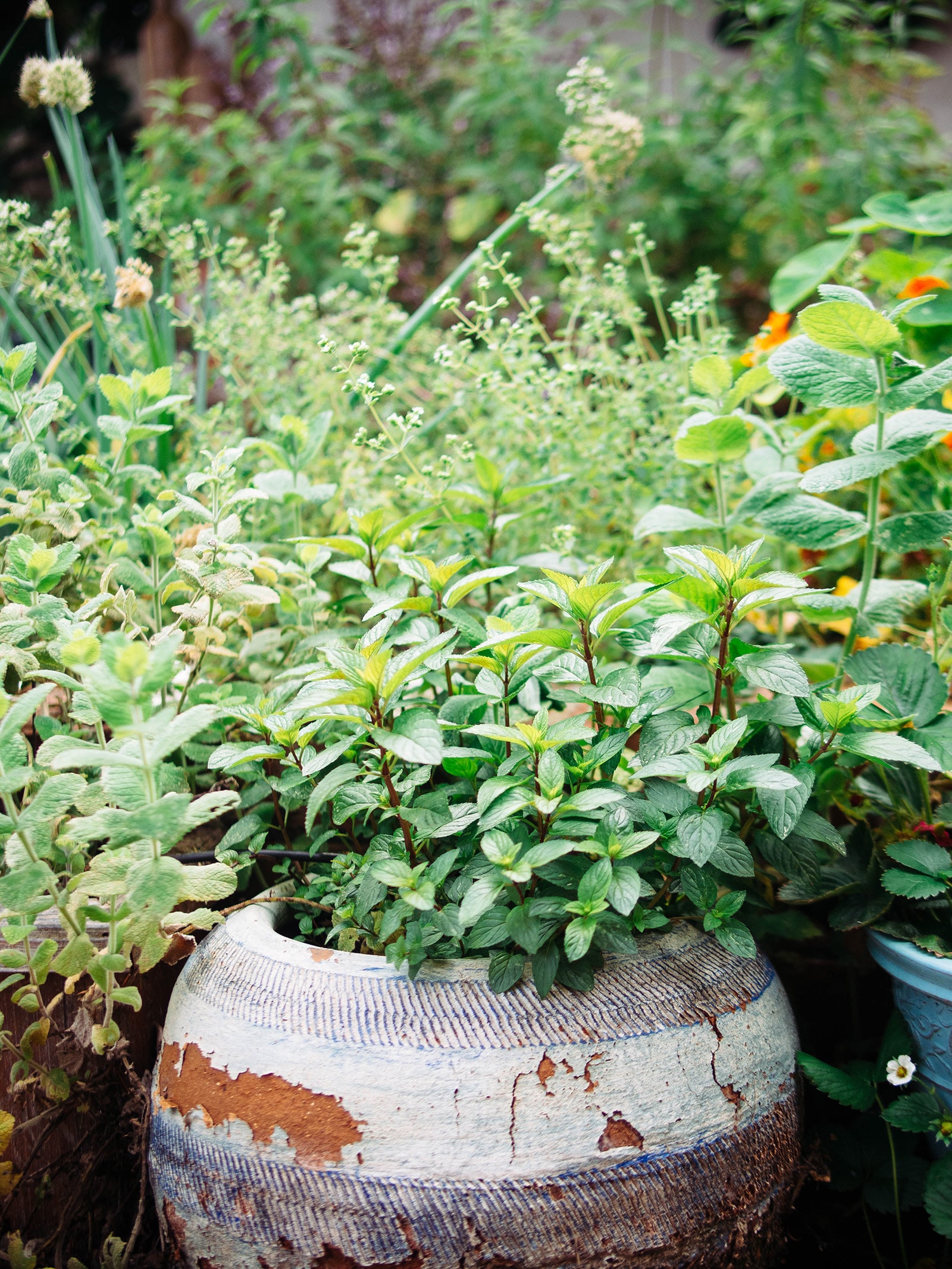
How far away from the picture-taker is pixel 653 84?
3.09 metres

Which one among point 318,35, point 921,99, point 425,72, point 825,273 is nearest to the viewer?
point 825,273

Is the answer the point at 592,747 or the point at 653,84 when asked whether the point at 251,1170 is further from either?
the point at 653,84

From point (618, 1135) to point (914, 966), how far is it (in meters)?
0.32

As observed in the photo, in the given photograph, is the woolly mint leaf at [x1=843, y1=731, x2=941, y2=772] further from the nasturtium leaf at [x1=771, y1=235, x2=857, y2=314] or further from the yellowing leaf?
the yellowing leaf

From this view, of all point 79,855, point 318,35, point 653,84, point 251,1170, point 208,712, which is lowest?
point 251,1170

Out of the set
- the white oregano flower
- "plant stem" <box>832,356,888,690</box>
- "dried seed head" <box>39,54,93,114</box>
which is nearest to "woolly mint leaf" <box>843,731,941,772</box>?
"plant stem" <box>832,356,888,690</box>

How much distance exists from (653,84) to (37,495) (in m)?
3.03

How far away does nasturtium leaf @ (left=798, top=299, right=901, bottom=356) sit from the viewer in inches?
31.4

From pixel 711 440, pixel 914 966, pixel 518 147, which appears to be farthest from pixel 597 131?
pixel 518 147

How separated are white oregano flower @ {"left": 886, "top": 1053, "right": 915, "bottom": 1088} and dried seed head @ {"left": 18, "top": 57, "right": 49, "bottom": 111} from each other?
1.54 metres

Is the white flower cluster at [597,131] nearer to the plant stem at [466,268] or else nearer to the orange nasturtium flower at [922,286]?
the plant stem at [466,268]

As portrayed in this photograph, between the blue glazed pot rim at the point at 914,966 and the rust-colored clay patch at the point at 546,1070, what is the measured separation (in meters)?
0.35

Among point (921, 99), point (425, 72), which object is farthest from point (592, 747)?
point (921, 99)

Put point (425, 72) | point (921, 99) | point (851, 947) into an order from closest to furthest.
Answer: point (851, 947) < point (425, 72) < point (921, 99)
